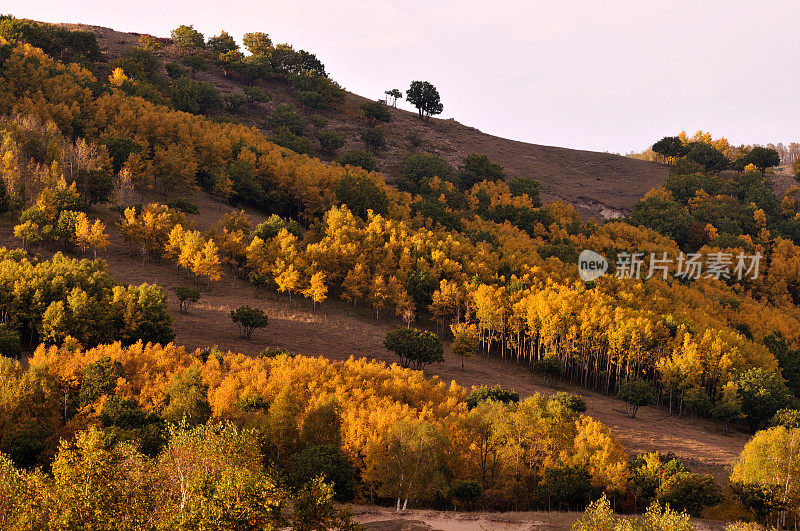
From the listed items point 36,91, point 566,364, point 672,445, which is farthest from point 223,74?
point 672,445

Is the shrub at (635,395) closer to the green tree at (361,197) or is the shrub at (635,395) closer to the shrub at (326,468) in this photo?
the shrub at (326,468)

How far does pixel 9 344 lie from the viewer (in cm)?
5584

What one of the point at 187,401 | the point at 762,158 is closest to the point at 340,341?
the point at 187,401

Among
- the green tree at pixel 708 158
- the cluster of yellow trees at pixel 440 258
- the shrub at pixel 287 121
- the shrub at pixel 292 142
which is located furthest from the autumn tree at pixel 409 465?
the green tree at pixel 708 158

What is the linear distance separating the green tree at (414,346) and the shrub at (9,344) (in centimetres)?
4259

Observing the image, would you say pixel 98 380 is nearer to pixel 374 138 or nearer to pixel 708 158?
pixel 374 138

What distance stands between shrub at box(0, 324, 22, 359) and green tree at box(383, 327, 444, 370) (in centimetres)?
4259

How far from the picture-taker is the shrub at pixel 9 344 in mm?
55438

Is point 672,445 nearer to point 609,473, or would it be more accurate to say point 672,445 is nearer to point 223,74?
point 609,473

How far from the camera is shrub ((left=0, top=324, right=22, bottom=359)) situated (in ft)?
182

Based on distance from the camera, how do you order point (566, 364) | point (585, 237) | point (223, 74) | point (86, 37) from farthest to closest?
1. point (223, 74)
2. point (86, 37)
3. point (585, 237)
4. point (566, 364)

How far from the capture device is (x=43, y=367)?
48.9 meters

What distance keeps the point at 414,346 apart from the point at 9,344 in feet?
150

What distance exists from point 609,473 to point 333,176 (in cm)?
9376
